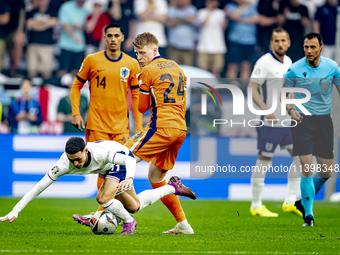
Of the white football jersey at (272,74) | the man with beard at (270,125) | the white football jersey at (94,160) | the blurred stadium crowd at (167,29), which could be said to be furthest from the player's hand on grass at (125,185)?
the blurred stadium crowd at (167,29)

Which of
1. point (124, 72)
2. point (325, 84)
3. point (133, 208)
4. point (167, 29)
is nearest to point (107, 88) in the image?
point (124, 72)

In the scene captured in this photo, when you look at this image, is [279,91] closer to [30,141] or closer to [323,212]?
[323,212]

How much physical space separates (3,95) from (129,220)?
699cm

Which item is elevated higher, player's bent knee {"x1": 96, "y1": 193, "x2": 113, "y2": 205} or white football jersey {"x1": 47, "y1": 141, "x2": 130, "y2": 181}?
white football jersey {"x1": 47, "y1": 141, "x2": 130, "y2": 181}

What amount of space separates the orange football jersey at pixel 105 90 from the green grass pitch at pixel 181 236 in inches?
52.6

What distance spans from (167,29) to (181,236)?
8.05 metres

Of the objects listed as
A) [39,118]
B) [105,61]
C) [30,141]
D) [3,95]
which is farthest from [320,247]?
[3,95]

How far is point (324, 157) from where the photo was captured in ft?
22.5

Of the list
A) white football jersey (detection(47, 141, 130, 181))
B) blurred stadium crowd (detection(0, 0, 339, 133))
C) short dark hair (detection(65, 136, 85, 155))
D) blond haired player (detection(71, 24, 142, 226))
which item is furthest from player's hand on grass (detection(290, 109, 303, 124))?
blurred stadium crowd (detection(0, 0, 339, 133))

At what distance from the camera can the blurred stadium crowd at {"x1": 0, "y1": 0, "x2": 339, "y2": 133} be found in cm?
1228

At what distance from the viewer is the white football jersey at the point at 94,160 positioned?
5.02 m

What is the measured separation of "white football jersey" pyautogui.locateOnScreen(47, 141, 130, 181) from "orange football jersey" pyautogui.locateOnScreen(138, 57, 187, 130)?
56 centimetres

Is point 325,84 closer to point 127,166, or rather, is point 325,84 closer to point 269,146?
point 269,146

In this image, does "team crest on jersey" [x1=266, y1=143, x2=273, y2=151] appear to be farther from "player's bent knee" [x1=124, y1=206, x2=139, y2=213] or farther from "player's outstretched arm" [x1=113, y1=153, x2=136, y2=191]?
"player's outstretched arm" [x1=113, y1=153, x2=136, y2=191]
